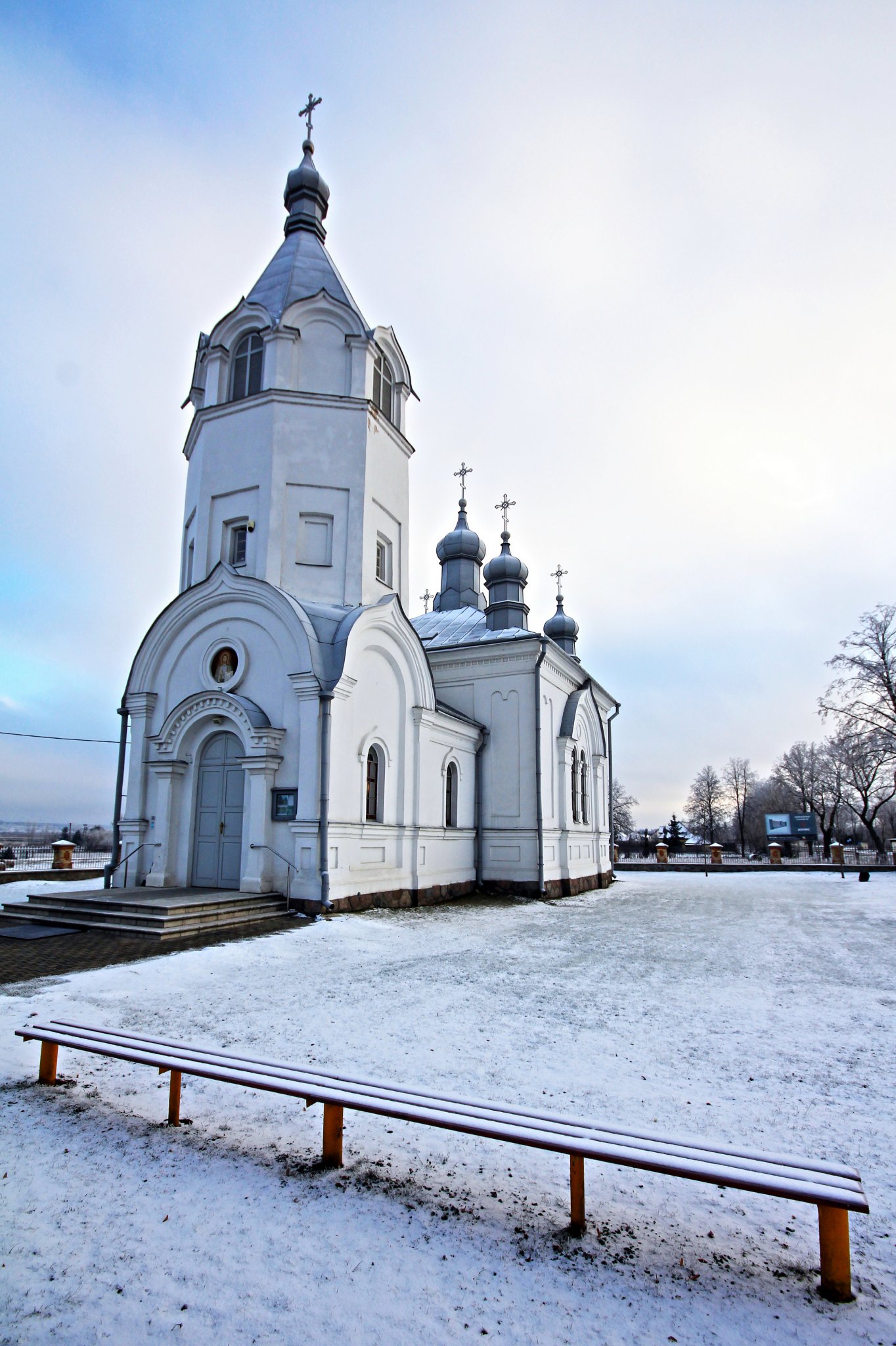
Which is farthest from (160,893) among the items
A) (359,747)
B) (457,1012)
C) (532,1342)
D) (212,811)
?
(532,1342)

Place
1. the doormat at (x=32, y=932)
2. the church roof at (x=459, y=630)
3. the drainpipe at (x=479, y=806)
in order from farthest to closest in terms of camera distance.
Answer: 1. the church roof at (x=459, y=630)
2. the drainpipe at (x=479, y=806)
3. the doormat at (x=32, y=932)

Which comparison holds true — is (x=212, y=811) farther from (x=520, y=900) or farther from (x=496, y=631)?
(x=496, y=631)

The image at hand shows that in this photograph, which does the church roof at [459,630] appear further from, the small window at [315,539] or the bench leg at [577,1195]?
the bench leg at [577,1195]

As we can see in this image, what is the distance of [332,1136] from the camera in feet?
11.4

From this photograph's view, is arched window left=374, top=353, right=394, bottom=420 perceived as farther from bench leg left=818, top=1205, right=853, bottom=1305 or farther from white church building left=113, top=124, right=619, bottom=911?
bench leg left=818, top=1205, right=853, bottom=1305

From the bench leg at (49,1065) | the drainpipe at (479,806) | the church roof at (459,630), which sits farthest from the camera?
the church roof at (459,630)

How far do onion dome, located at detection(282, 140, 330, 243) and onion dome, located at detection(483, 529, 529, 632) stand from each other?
936 cm

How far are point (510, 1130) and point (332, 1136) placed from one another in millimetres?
945

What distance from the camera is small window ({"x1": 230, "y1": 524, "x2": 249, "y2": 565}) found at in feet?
48.4

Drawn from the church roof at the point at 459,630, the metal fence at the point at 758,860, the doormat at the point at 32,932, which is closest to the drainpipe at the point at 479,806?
the church roof at the point at 459,630

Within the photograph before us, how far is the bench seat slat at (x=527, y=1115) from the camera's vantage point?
282 cm

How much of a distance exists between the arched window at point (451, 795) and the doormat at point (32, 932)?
332 inches

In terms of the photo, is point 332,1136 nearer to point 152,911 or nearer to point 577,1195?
point 577,1195

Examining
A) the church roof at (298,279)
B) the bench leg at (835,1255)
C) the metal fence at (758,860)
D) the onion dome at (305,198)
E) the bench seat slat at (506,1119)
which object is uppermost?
the onion dome at (305,198)
